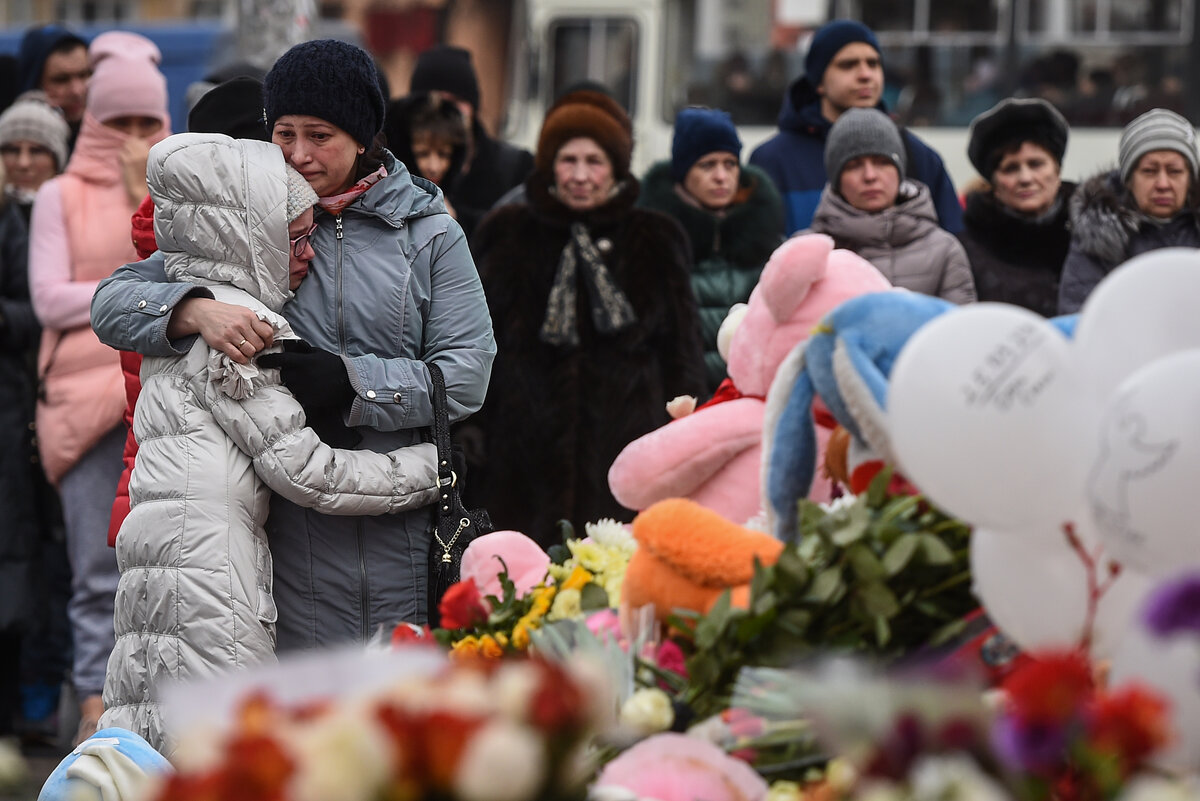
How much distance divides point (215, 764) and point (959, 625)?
1017mm

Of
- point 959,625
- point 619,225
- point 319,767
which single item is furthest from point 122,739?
point 619,225

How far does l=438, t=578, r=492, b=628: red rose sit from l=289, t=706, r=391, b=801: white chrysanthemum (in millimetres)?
1163

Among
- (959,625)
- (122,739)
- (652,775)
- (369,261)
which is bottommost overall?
(122,739)

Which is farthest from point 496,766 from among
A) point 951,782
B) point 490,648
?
point 490,648

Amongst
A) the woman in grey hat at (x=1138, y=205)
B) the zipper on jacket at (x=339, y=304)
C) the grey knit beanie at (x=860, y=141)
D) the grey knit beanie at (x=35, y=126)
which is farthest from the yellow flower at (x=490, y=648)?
the grey knit beanie at (x=35, y=126)

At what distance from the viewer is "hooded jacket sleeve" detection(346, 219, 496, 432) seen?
3594mm

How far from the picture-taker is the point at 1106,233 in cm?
532

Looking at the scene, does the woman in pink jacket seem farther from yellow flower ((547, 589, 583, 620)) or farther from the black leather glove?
yellow flower ((547, 589, 583, 620))

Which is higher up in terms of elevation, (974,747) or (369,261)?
(369,261)

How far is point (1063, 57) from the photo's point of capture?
11953 millimetres

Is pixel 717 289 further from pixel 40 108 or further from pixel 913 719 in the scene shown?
pixel 913 719

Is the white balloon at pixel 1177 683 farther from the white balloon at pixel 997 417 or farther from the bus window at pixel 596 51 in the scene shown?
the bus window at pixel 596 51

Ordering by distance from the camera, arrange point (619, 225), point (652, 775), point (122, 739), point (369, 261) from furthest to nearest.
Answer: point (619, 225), point (369, 261), point (122, 739), point (652, 775)

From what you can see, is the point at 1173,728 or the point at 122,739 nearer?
the point at 1173,728
